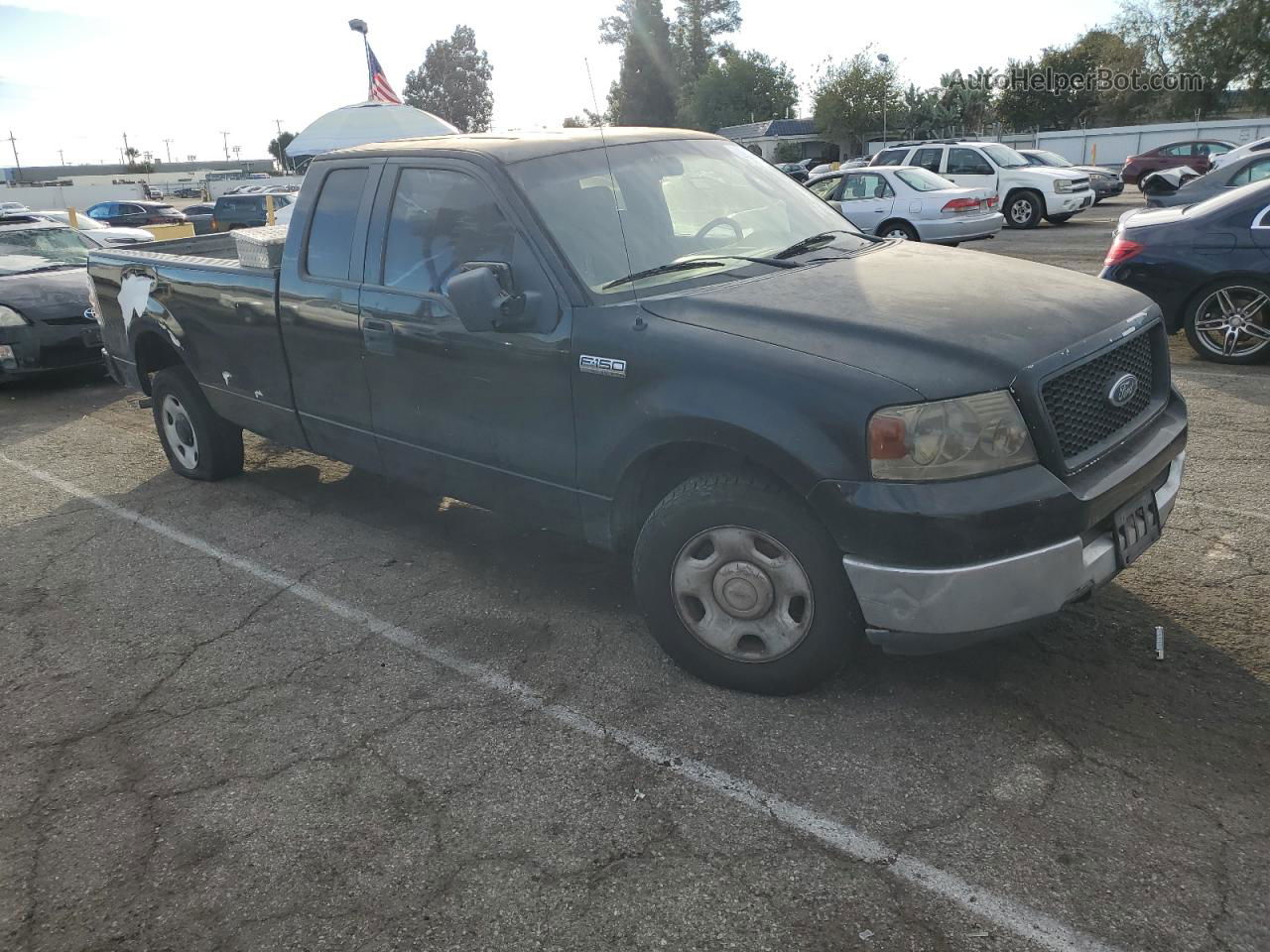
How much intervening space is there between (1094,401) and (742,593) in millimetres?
1289

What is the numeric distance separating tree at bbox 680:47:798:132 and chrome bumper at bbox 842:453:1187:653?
3331 inches

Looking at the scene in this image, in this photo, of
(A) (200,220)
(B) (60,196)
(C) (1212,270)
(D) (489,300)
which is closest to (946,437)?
(D) (489,300)

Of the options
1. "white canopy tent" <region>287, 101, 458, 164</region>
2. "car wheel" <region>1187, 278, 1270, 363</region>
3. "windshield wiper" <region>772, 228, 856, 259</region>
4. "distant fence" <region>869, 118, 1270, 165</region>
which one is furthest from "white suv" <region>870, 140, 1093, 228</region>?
"distant fence" <region>869, 118, 1270, 165</region>

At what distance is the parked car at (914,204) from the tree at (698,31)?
84995 millimetres

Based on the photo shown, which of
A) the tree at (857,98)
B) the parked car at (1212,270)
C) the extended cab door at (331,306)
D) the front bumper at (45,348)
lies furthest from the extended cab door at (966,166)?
the tree at (857,98)

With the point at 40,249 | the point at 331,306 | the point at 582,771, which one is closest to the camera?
the point at 582,771

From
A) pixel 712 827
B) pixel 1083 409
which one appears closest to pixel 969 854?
pixel 712 827

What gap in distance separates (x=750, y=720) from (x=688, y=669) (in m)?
0.33

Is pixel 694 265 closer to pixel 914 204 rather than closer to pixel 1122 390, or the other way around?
pixel 1122 390

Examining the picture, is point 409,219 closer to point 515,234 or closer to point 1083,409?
point 515,234

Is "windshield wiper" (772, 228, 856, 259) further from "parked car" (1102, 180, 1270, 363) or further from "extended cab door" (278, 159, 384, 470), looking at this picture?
"parked car" (1102, 180, 1270, 363)

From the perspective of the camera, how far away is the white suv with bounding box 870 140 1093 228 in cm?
1989

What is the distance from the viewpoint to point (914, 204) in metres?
15.8

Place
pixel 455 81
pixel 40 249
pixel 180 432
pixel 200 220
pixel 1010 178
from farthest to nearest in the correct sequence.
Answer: pixel 455 81
pixel 200 220
pixel 1010 178
pixel 40 249
pixel 180 432
